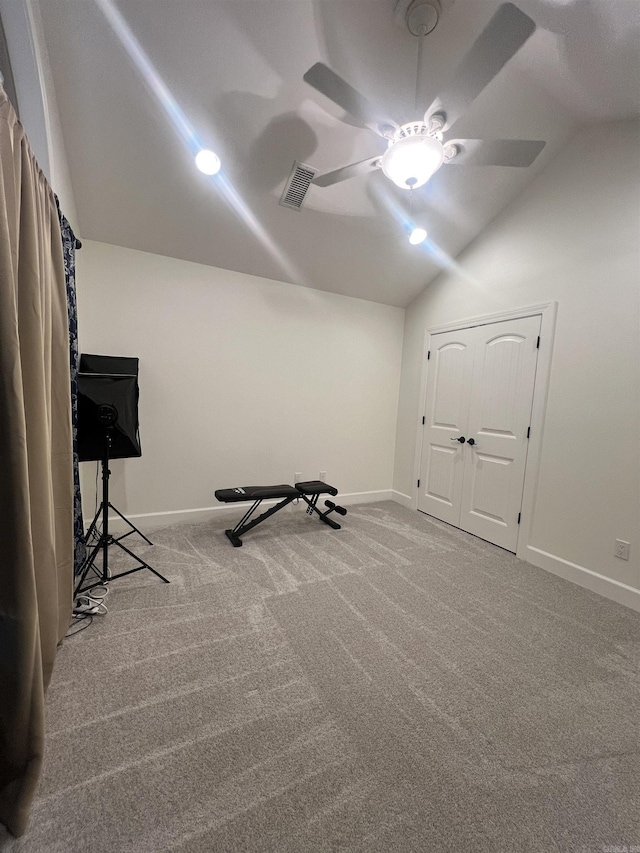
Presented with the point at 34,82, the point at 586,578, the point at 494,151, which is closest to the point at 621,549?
the point at 586,578

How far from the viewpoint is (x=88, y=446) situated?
2.20 metres

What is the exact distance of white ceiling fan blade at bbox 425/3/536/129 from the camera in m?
1.09

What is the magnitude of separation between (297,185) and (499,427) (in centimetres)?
252

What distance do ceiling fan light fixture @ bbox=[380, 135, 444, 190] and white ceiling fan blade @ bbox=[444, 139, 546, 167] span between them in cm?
20

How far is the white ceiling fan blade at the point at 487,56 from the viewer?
3.57ft

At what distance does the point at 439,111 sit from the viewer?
1.45 metres

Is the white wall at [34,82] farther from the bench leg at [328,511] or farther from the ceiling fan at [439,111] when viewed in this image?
the bench leg at [328,511]

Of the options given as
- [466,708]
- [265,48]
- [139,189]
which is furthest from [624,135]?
[466,708]

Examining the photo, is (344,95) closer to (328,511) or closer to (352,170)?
(352,170)

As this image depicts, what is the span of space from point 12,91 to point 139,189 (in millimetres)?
793

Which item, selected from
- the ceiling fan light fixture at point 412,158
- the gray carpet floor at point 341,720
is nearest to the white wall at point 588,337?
the gray carpet floor at point 341,720

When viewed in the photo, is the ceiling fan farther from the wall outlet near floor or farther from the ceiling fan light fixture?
the wall outlet near floor

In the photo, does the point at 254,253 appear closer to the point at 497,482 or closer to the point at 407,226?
the point at 407,226

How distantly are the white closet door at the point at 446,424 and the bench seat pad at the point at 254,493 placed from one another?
4.99ft
